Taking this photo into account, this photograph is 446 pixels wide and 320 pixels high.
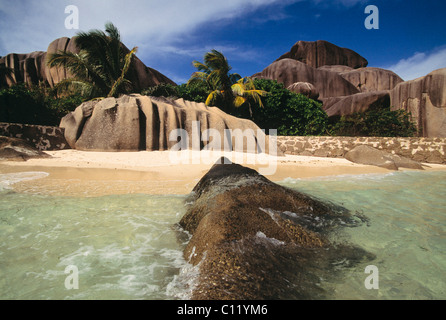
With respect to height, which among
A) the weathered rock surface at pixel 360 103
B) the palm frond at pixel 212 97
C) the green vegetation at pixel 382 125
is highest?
the weathered rock surface at pixel 360 103

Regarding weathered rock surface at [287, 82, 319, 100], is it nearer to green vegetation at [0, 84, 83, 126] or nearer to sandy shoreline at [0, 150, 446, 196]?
sandy shoreline at [0, 150, 446, 196]

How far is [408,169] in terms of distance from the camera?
24.0 ft

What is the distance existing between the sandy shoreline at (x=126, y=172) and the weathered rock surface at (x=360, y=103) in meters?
12.7

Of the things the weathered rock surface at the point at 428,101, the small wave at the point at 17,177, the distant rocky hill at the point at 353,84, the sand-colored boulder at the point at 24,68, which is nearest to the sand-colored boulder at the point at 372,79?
the distant rocky hill at the point at 353,84

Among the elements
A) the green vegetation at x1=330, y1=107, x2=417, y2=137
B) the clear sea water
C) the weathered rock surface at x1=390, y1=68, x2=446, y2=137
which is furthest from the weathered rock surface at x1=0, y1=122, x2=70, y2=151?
the weathered rock surface at x1=390, y1=68, x2=446, y2=137

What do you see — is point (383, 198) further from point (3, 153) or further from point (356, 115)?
point (356, 115)

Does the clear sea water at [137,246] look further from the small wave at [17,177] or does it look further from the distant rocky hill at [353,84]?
the distant rocky hill at [353,84]

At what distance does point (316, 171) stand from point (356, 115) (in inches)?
301

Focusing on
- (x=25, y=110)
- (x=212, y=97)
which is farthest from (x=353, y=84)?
(x=25, y=110)

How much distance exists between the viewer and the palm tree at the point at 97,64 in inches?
515

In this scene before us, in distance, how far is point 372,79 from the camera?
94.5 feet

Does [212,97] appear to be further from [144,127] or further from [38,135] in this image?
[38,135]

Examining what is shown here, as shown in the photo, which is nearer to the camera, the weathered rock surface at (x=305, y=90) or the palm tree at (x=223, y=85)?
the palm tree at (x=223, y=85)

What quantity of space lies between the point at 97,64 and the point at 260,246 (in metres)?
16.3
